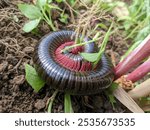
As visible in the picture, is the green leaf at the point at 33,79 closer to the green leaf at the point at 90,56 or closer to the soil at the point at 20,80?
the soil at the point at 20,80

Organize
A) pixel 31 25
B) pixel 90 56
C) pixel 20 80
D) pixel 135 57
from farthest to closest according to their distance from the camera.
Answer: pixel 31 25 < pixel 135 57 < pixel 20 80 < pixel 90 56

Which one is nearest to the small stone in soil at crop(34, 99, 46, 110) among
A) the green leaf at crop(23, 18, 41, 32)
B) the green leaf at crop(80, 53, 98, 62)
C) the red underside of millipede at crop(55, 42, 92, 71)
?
the red underside of millipede at crop(55, 42, 92, 71)

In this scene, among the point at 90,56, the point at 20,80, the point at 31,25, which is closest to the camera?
the point at 90,56

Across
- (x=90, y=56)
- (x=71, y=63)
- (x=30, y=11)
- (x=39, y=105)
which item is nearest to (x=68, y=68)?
Answer: (x=71, y=63)

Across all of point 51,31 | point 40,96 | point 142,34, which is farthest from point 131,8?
point 40,96

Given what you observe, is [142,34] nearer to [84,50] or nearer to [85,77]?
[84,50]

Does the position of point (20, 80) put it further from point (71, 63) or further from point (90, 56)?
point (90, 56)

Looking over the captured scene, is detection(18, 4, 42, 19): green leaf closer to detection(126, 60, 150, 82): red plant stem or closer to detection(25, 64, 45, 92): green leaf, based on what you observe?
detection(25, 64, 45, 92): green leaf
